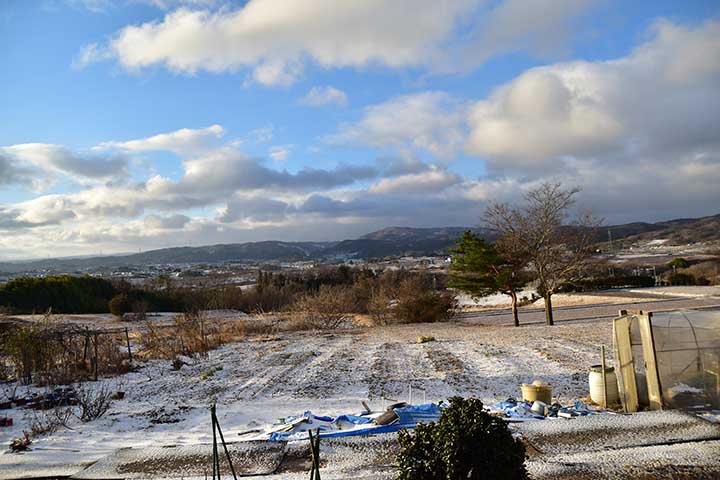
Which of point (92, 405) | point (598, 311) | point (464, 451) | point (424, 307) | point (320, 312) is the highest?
point (464, 451)

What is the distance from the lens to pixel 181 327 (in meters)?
16.6

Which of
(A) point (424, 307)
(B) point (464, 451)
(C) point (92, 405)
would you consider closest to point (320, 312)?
(A) point (424, 307)

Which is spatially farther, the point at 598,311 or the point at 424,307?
the point at 424,307

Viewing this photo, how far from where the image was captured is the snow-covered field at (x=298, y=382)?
7164mm

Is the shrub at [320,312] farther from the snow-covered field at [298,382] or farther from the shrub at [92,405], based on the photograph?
the shrub at [92,405]

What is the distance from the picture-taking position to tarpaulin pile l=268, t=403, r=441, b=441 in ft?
21.1

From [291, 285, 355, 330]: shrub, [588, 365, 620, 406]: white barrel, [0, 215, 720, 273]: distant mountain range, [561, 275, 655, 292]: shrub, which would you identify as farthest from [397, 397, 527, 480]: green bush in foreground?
[0, 215, 720, 273]: distant mountain range

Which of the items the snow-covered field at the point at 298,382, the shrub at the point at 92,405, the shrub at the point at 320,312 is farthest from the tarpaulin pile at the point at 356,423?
the shrub at the point at 320,312

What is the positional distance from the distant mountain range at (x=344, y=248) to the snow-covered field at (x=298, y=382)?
60.2 meters

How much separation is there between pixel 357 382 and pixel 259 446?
4256 millimetres

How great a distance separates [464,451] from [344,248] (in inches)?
5356

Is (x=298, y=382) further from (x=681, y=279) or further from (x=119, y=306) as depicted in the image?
(x=681, y=279)

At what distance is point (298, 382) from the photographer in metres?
10.3

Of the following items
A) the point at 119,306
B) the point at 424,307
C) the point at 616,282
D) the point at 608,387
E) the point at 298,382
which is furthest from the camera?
the point at 616,282
